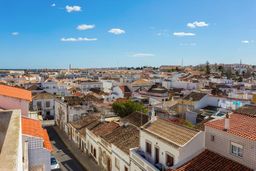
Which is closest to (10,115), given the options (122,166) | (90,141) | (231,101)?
(122,166)

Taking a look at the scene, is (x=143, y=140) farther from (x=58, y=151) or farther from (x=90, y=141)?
(x=58, y=151)

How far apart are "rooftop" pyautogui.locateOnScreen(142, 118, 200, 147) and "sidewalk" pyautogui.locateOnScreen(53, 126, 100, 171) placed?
10.7 meters

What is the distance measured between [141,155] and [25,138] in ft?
30.3

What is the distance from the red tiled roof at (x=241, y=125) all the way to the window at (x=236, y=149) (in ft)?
2.23

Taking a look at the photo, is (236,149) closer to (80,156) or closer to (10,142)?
(10,142)

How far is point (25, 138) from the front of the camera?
15.9 metres

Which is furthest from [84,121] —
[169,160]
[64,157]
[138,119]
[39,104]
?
[39,104]

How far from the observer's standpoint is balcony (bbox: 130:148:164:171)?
62.2 ft

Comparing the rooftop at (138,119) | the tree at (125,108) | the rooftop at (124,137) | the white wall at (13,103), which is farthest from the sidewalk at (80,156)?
the white wall at (13,103)

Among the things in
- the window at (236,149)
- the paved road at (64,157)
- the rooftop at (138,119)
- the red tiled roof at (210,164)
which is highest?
the window at (236,149)

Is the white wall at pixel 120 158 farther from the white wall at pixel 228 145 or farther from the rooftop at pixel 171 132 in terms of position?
the white wall at pixel 228 145

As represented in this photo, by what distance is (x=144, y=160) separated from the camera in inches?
794

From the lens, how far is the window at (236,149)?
1573cm

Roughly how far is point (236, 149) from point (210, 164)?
1780 mm
